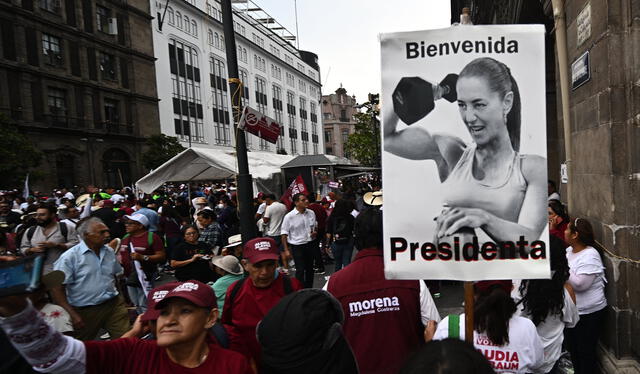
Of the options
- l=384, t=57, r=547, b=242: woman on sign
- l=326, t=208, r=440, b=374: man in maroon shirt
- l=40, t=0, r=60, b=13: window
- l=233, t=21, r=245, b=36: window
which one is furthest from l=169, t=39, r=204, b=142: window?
l=384, t=57, r=547, b=242: woman on sign

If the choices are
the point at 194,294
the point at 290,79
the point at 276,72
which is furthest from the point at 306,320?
the point at 290,79

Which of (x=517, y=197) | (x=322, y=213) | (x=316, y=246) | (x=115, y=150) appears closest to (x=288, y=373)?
(x=517, y=197)

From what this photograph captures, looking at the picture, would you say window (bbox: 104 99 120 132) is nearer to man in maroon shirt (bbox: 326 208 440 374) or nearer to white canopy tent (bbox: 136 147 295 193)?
white canopy tent (bbox: 136 147 295 193)

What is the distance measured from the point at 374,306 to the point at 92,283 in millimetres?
3219

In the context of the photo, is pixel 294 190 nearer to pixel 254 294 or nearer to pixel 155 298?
pixel 254 294

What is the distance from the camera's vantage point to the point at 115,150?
3384 centimetres

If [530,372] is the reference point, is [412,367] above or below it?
above

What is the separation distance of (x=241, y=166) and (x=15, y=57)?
30697 millimetres

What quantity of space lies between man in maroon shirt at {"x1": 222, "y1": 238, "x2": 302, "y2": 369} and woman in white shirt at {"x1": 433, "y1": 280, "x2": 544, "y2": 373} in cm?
115

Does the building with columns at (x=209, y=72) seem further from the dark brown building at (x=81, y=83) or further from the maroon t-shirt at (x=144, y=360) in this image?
the maroon t-shirt at (x=144, y=360)

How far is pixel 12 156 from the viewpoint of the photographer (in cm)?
1906

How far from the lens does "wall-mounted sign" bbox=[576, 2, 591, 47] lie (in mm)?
3483

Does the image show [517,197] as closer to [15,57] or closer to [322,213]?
[322,213]

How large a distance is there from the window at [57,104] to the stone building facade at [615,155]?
33.6m
